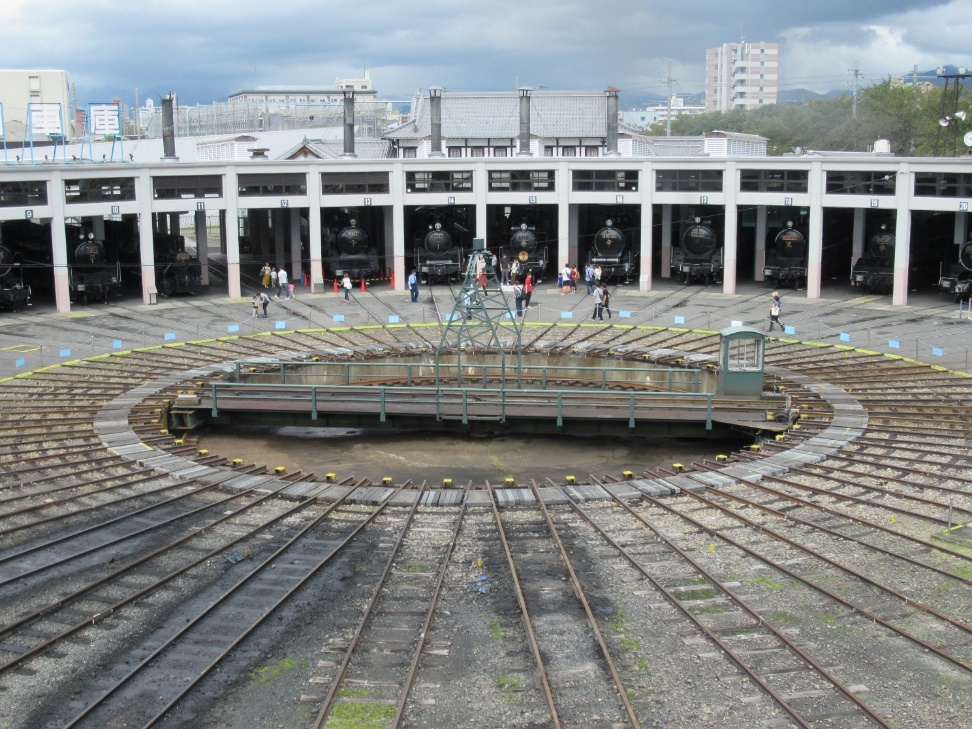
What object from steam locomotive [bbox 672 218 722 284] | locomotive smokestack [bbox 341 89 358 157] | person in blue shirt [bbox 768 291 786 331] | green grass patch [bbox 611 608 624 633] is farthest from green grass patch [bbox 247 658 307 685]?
locomotive smokestack [bbox 341 89 358 157]

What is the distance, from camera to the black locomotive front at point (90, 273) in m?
46.3

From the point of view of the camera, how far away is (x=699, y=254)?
50344 mm

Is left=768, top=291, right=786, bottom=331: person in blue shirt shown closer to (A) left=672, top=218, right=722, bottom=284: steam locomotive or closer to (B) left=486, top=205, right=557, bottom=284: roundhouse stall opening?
(A) left=672, top=218, right=722, bottom=284: steam locomotive

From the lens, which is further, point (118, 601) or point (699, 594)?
point (699, 594)

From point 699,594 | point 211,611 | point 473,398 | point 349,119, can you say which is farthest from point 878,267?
point 211,611

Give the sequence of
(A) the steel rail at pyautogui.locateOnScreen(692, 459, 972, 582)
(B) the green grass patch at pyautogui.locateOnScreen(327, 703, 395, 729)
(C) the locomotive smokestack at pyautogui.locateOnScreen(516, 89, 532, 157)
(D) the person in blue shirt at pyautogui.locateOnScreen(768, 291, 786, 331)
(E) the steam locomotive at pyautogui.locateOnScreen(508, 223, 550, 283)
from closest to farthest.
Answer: (B) the green grass patch at pyautogui.locateOnScreen(327, 703, 395, 729) < (A) the steel rail at pyautogui.locateOnScreen(692, 459, 972, 582) < (D) the person in blue shirt at pyautogui.locateOnScreen(768, 291, 786, 331) < (E) the steam locomotive at pyautogui.locateOnScreen(508, 223, 550, 283) < (C) the locomotive smokestack at pyautogui.locateOnScreen(516, 89, 532, 157)

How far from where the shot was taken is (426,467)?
26578mm

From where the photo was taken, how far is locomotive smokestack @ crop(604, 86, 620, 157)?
2103 inches

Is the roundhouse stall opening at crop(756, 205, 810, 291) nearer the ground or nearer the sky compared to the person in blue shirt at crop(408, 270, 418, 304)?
nearer the sky

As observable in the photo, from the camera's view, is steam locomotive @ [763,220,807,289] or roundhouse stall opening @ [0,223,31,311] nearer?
roundhouse stall opening @ [0,223,31,311]

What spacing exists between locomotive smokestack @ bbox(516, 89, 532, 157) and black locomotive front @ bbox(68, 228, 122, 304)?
1887 cm

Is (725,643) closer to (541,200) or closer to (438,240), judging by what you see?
(541,200)

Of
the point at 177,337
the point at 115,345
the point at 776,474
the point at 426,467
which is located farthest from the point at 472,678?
the point at 177,337

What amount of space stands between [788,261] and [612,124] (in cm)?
1155
